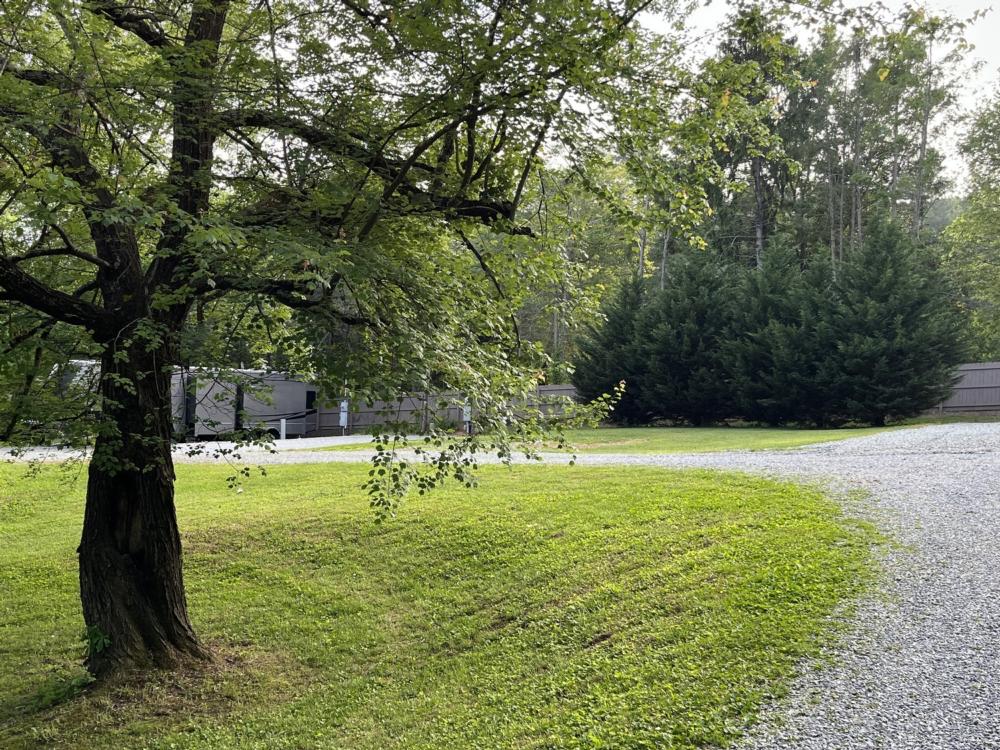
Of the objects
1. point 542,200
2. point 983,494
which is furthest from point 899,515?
point 542,200

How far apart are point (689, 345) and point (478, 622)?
1554cm

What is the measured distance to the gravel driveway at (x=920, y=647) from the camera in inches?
138

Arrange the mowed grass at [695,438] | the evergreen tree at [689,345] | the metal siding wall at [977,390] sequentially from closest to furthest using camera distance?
the mowed grass at [695,438] → the metal siding wall at [977,390] → the evergreen tree at [689,345]

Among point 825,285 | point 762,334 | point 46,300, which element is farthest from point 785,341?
point 46,300

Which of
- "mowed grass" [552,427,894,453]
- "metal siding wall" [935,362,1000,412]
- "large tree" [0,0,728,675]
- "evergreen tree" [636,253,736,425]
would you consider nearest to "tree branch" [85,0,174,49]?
"large tree" [0,0,728,675]

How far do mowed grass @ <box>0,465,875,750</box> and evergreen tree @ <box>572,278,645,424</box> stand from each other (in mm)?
12077

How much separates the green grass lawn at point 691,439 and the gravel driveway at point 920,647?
5607mm

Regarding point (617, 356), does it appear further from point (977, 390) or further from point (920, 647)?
point (920, 647)

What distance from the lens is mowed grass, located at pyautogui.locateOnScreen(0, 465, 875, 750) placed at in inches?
174

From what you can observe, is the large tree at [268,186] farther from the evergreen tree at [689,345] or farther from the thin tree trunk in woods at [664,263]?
the thin tree trunk in woods at [664,263]

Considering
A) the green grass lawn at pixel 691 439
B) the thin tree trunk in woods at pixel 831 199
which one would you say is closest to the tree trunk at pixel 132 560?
the green grass lawn at pixel 691 439

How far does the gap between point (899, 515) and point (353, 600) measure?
5157mm

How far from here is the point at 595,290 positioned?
6.34 metres

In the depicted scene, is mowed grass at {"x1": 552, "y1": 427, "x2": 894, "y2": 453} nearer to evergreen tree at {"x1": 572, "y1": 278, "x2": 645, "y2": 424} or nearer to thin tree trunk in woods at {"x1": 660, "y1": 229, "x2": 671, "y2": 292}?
evergreen tree at {"x1": 572, "y1": 278, "x2": 645, "y2": 424}
